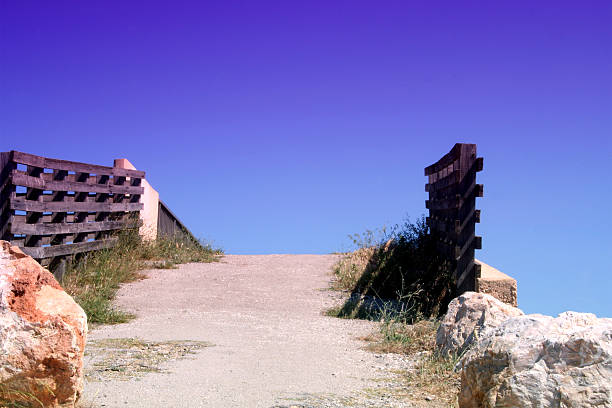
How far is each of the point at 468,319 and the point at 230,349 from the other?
252 cm

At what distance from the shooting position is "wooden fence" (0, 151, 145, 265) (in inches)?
355

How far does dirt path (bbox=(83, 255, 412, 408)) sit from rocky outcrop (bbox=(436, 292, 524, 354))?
23.1 inches

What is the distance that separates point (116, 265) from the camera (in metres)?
11.1

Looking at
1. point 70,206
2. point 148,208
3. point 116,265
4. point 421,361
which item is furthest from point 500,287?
point 148,208

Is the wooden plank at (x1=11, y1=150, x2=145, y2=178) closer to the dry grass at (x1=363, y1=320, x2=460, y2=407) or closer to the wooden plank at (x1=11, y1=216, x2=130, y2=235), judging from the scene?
the wooden plank at (x1=11, y1=216, x2=130, y2=235)

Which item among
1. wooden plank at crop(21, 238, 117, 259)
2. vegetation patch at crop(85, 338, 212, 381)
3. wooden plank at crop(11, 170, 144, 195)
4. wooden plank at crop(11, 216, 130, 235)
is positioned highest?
wooden plank at crop(11, 170, 144, 195)

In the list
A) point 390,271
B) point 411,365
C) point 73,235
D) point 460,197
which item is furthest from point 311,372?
point 73,235

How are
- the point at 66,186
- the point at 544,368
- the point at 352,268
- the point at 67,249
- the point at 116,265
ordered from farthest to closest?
the point at 352,268 → the point at 116,265 → the point at 66,186 → the point at 67,249 → the point at 544,368

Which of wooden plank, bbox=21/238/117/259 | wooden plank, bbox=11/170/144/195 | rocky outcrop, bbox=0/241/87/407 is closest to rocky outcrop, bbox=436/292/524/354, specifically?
rocky outcrop, bbox=0/241/87/407

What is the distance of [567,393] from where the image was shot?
2.82m

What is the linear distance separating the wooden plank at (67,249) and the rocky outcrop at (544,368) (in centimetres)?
819

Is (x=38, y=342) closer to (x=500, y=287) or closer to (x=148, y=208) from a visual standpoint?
(x=500, y=287)

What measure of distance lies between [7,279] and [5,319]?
1.06ft

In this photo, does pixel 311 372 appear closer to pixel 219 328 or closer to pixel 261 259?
pixel 219 328
